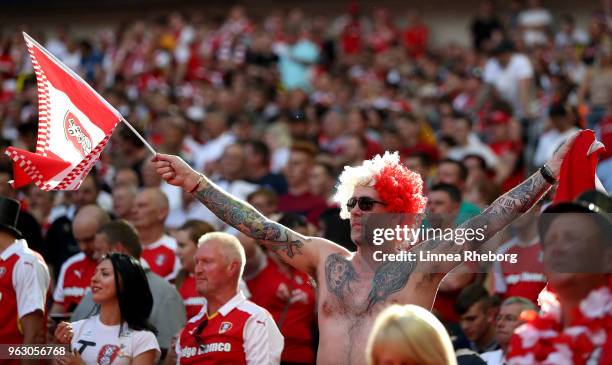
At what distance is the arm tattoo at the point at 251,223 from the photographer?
5648 mm

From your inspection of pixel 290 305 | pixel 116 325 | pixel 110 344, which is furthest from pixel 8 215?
pixel 290 305

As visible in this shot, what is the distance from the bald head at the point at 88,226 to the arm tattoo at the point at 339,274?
3.09m

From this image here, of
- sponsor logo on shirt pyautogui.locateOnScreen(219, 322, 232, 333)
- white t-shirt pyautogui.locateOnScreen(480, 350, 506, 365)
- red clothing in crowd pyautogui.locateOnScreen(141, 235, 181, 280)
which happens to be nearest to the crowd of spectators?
red clothing in crowd pyautogui.locateOnScreen(141, 235, 181, 280)

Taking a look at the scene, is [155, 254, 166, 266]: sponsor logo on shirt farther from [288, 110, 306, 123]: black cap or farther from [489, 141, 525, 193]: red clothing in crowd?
[288, 110, 306, 123]: black cap

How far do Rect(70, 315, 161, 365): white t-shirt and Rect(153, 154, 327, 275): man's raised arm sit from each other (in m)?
1.26

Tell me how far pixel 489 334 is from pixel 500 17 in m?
13.6

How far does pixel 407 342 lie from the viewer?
402 centimetres

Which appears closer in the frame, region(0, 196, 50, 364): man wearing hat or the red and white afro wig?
the red and white afro wig

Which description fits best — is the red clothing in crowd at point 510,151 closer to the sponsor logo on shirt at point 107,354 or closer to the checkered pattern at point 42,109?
the sponsor logo on shirt at point 107,354

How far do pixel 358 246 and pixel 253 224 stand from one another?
22.7 inches

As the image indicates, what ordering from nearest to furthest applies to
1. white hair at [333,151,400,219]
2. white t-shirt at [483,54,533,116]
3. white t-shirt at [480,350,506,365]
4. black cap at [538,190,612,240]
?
black cap at [538,190,612,240], white hair at [333,151,400,219], white t-shirt at [480,350,506,365], white t-shirt at [483,54,533,116]

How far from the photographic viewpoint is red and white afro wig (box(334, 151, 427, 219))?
5.55 meters

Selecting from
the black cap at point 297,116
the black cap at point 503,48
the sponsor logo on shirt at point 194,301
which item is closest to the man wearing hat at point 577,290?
the sponsor logo on shirt at point 194,301

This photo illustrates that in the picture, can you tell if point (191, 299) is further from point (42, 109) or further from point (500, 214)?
point (500, 214)
